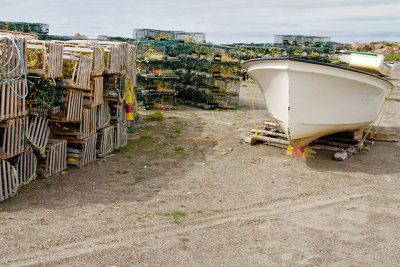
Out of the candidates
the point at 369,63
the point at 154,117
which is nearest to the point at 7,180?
the point at 154,117

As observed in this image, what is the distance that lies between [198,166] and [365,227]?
11.6 feet

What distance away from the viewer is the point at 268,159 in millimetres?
8508

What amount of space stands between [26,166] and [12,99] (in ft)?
3.91

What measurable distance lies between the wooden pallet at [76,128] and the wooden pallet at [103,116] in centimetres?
34

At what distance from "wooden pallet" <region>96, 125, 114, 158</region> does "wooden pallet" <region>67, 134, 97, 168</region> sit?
0.29 m

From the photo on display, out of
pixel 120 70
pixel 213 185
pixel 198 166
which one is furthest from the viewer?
pixel 120 70

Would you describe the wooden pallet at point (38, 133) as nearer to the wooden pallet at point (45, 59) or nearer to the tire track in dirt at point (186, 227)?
the wooden pallet at point (45, 59)

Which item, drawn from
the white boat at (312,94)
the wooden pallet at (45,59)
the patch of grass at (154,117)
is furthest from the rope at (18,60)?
the patch of grass at (154,117)

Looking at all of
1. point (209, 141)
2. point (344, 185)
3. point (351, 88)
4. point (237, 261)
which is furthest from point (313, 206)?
point (209, 141)

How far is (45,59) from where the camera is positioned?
619 cm

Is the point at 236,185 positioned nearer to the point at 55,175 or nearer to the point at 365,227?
the point at 365,227

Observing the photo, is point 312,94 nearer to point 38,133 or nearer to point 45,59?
point 45,59

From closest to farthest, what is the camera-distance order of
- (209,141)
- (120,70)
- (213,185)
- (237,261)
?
1. (237,261)
2. (213,185)
3. (120,70)
4. (209,141)

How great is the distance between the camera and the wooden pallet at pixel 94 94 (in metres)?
7.26
